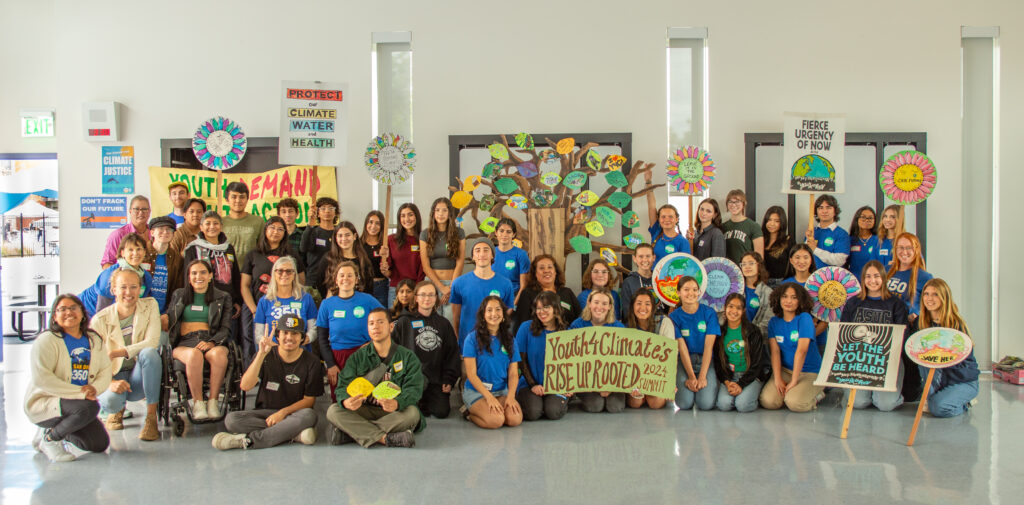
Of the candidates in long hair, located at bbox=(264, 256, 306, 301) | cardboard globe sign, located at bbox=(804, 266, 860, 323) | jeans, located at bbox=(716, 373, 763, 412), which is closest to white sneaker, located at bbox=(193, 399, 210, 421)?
long hair, located at bbox=(264, 256, 306, 301)

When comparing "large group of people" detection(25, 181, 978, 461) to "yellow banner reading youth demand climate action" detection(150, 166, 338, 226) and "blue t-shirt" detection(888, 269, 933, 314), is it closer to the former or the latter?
"blue t-shirt" detection(888, 269, 933, 314)

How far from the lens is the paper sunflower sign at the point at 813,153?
6.45 meters

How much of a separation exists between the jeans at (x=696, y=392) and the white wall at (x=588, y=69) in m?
2.30

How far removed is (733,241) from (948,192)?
8.02ft

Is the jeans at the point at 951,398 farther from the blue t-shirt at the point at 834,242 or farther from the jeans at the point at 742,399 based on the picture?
the blue t-shirt at the point at 834,242

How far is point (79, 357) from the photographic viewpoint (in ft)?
14.0

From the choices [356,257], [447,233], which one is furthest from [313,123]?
[447,233]

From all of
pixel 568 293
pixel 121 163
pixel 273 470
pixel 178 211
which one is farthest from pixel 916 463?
pixel 121 163

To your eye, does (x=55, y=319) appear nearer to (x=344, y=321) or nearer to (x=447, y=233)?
(x=344, y=321)

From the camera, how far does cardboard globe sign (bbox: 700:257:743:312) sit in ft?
18.7

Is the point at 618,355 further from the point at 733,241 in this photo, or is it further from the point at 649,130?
the point at 649,130

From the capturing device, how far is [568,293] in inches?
230

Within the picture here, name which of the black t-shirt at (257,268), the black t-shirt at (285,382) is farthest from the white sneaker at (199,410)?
the black t-shirt at (257,268)

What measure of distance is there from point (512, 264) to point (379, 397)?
1.91 metres
